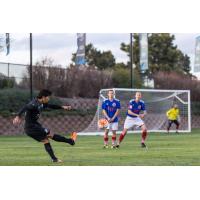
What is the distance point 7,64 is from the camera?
3956 cm

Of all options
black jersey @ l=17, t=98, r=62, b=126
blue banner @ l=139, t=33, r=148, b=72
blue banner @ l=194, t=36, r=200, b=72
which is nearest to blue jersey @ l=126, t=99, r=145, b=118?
black jersey @ l=17, t=98, r=62, b=126

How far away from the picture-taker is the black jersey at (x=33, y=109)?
48.7 ft

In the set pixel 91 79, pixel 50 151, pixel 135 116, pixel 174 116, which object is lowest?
pixel 174 116

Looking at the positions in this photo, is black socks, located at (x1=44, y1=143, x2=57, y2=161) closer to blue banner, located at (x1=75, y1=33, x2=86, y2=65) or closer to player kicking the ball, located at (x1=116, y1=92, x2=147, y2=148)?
player kicking the ball, located at (x1=116, y1=92, x2=147, y2=148)

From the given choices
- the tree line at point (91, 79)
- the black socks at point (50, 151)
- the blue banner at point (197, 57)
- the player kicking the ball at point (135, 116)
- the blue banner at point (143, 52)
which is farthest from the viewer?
the blue banner at point (143, 52)

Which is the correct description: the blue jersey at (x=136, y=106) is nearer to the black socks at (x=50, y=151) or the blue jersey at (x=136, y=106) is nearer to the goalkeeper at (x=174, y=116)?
the black socks at (x=50, y=151)

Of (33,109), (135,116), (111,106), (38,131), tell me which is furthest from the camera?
(111,106)

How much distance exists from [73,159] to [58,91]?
28.0 meters

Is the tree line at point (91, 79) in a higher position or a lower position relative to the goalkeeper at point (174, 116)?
higher

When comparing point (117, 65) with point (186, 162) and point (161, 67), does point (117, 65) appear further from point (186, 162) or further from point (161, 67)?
point (186, 162)

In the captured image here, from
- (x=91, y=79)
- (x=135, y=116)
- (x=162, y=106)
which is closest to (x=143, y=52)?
(x=91, y=79)

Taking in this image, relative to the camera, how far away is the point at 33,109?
14961mm

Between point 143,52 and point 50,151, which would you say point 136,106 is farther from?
point 143,52

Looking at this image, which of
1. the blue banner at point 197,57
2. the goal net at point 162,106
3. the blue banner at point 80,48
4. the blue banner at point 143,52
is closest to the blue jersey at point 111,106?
the goal net at point 162,106
